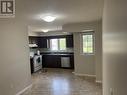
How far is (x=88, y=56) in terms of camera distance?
7879mm

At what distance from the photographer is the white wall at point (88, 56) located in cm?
664

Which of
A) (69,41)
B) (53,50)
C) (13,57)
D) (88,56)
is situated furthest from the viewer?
(53,50)

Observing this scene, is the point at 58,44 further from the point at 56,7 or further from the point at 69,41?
the point at 56,7

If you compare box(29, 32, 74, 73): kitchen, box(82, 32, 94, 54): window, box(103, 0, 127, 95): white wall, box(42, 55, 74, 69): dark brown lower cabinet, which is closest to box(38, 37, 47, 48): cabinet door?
box(29, 32, 74, 73): kitchen

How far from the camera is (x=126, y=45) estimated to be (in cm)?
76

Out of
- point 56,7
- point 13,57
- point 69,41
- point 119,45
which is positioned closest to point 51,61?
point 69,41

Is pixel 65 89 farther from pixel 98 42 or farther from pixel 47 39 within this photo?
pixel 47 39

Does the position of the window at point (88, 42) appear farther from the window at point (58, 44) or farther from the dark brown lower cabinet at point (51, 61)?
the window at point (58, 44)

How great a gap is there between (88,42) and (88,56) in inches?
26.2

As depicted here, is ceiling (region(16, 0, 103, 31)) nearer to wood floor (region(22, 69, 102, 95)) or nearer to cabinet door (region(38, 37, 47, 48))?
wood floor (region(22, 69, 102, 95))

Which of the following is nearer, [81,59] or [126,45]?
[126,45]

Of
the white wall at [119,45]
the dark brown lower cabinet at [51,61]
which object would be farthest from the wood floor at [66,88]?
the white wall at [119,45]

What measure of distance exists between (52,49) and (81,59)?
326 centimetres

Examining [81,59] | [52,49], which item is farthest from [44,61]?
[81,59]
